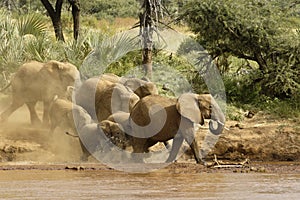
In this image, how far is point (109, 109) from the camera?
16156 millimetres

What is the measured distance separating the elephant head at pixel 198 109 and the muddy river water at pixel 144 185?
130 centimetres

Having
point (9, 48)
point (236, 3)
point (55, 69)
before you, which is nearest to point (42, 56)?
point (9, 48)

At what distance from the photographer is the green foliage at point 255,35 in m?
18.9

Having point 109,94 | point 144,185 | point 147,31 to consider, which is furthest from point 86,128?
point 147,31

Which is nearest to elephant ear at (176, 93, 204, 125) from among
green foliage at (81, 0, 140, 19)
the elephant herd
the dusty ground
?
the elephant herd

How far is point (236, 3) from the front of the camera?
1964cm

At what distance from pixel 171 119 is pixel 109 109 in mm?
2393

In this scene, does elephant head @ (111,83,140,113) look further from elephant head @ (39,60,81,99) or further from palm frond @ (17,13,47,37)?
palm frond @ (17,13,47,37)

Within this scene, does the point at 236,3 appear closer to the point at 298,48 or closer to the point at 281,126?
the point at 298,48

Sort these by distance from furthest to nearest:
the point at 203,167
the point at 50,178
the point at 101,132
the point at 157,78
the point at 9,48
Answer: the point at 157,78
the point at 9,48
the point at 101,132
the point at 203,167
the point at 50,178

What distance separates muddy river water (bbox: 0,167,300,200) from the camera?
10617 mm

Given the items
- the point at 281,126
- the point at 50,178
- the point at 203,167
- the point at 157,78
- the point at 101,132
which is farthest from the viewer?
the point at 157,78

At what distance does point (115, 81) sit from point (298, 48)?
4446 millimetres

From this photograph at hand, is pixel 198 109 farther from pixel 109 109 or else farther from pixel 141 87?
pixel 109 109
